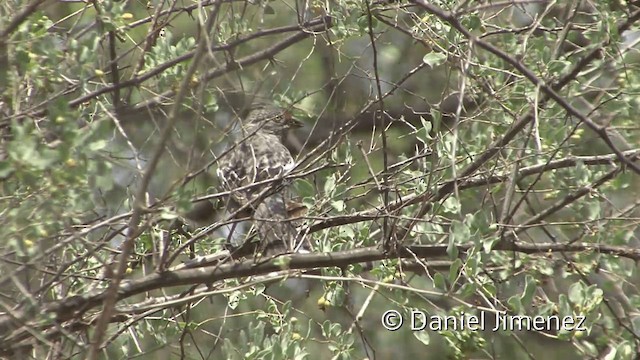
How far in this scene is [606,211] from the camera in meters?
4.52

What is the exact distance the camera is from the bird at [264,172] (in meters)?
4.08

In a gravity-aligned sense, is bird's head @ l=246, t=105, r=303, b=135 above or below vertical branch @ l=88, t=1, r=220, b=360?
above

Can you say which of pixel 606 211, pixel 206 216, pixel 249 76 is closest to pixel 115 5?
pixel 249 76

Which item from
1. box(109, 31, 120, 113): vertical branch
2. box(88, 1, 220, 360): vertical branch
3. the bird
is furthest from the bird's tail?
box(88, 1, 220, 360): vertical branch

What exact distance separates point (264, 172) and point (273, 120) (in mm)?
317

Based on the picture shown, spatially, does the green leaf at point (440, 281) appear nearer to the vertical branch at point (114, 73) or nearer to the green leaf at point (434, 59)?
the green leaf at point (434, 59)

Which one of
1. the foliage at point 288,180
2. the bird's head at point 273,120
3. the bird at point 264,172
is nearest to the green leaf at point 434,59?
the foliage at point 288,180

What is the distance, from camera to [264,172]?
5891 millimetres

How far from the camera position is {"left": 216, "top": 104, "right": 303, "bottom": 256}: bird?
408 centimetres

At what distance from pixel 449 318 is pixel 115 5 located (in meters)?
1.89

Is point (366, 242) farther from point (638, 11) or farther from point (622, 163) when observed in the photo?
point (638, 11)

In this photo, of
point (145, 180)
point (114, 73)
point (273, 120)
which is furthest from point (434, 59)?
point (273, 120)

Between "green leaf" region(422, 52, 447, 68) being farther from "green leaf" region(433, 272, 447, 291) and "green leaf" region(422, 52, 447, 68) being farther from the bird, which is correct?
"green leaf" region(433, 272, 447, 291)

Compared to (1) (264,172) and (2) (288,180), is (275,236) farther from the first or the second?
(1) (264,172)
